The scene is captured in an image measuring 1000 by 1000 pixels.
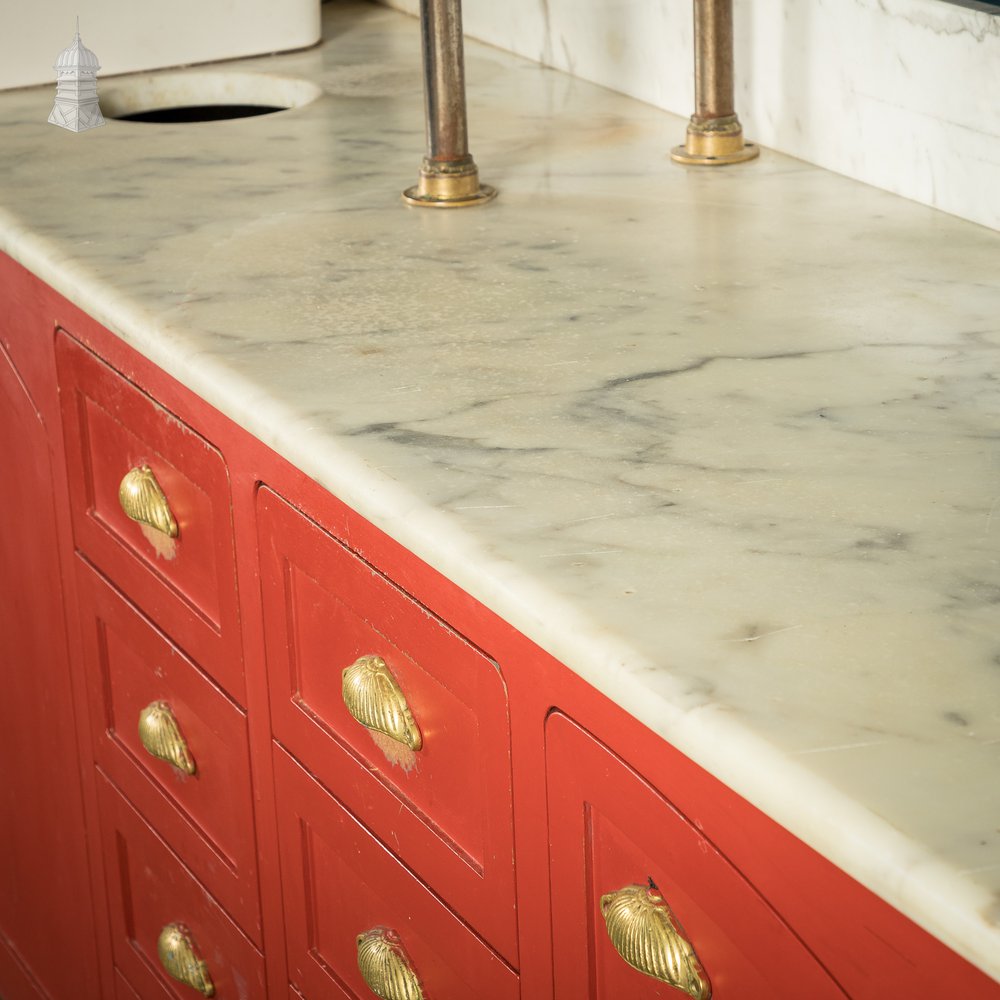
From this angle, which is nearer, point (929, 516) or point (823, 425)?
point (929, 516)

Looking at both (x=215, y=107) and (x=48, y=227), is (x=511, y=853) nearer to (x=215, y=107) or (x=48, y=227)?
(x=48, y=227)

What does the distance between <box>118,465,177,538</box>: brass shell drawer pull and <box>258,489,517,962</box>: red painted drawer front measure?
0.51 feet

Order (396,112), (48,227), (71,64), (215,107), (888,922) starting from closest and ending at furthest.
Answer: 1. (888,922)
2. (48,227)
3. (71,64)
4. (396,112)
5. (215,107)

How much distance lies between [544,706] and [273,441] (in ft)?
0.88

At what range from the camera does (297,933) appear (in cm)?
119

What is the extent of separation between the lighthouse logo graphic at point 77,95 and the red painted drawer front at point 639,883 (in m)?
1.04

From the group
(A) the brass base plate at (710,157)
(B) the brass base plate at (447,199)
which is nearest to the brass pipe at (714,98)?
(A) the brass base plate at (710,157)

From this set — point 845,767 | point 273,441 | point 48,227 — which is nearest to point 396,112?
point 48,227

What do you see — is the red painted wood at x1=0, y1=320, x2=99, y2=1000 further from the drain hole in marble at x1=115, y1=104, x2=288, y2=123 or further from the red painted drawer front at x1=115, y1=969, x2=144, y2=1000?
the drain hole in marble at x1=115, y1=104, x2=288, y2=123

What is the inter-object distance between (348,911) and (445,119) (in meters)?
0.65

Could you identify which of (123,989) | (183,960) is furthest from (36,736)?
(183,960)

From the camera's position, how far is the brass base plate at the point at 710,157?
1455 mm

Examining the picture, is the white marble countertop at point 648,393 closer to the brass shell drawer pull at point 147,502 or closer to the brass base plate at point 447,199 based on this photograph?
the brass base plate at point 447,199

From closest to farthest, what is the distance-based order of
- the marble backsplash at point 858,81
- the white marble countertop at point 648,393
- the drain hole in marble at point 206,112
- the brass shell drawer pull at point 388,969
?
the white marble countertop at point 648,393 < the brass shell drawer pull at point 388,969 < the marble backsplash at point 858,81 < the drain hole in marble at point 206,112
